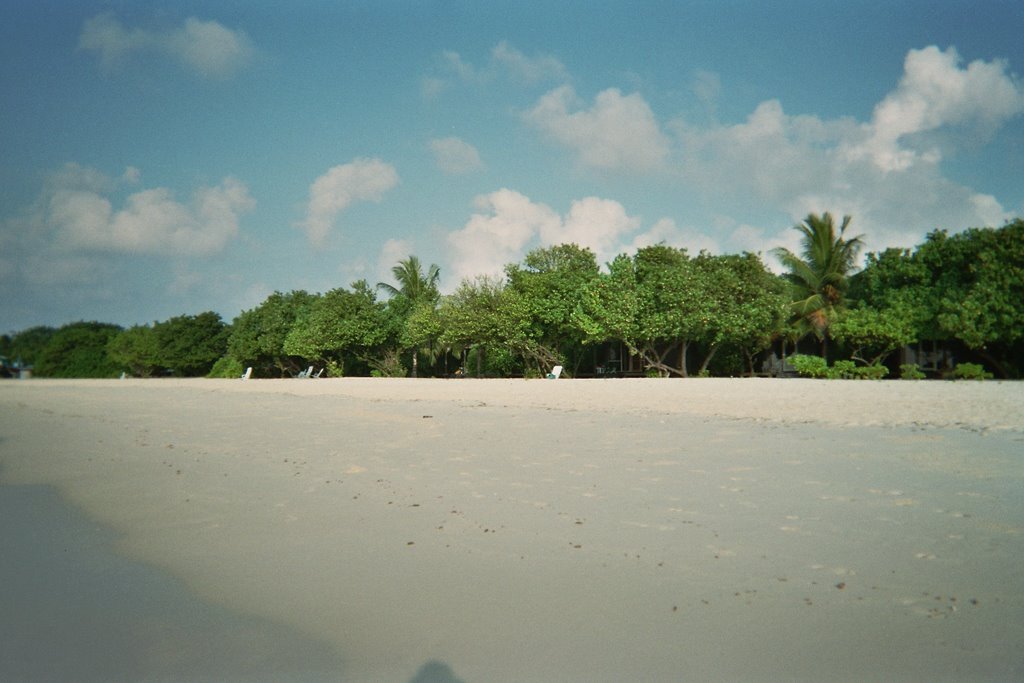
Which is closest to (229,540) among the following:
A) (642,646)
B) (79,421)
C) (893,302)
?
(642,646)

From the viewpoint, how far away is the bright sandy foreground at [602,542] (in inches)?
86.6

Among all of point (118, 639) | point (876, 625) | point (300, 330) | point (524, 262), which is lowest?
point (118, 639)

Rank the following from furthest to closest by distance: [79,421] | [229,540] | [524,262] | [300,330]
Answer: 1. [300,330]
2. [524,262]
3. [79,421]
4. [229,540]

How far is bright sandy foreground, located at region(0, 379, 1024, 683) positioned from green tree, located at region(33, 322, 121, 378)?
2193 inches

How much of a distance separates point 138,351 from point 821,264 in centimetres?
4522

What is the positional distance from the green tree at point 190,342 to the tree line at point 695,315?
→ 37.8ft

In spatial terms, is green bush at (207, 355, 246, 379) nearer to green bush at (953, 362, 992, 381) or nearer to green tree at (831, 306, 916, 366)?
green tree at (831, 306, 916, 366)

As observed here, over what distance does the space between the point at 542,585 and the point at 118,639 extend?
168cm

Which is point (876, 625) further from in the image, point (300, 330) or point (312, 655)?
point (300, 330)

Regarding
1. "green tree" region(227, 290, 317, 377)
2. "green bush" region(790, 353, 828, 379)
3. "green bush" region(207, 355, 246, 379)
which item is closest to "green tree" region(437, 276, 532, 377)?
"green bush" region(790, 353, 828, 379)

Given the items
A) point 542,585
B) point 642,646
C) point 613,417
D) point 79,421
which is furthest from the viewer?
point 79,421

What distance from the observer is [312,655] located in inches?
88.2

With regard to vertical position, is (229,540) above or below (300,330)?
below

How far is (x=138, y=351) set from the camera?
46000mm
